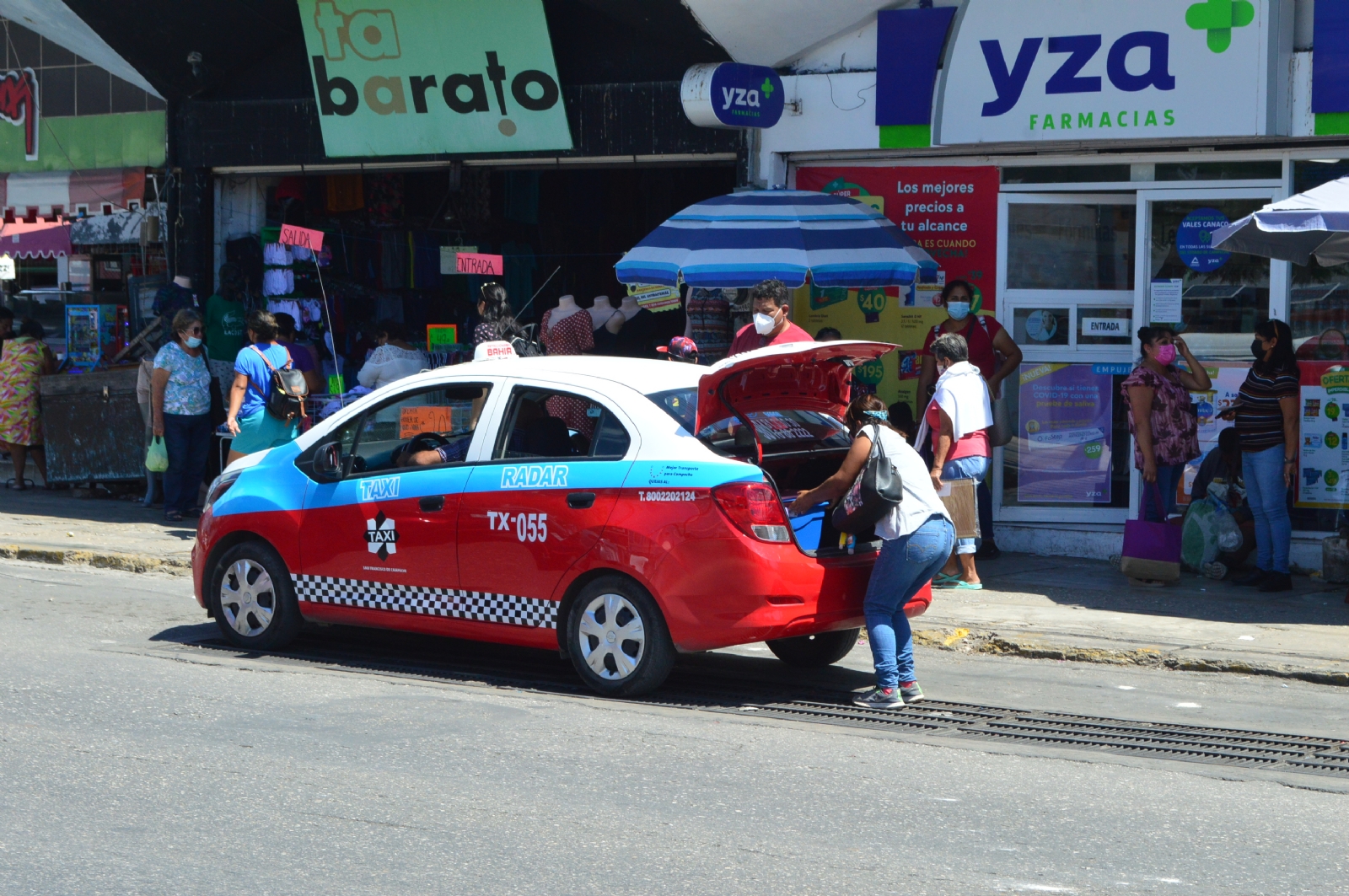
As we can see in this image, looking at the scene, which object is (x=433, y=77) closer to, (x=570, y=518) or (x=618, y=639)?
(x=570, y=518)

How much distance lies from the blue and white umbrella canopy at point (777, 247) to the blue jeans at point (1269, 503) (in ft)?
9.22

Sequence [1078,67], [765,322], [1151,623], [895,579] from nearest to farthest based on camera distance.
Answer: [895,579]
[1151,623]
[765,322]
[1078,67]

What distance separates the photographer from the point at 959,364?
10.6 metres

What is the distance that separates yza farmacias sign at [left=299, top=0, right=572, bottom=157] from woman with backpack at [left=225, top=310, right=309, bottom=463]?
2994 mm

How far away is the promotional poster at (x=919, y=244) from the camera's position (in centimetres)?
1271

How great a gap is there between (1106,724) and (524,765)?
3.02 meters

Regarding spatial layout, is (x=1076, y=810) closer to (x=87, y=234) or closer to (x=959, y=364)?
(x=959, y=364)

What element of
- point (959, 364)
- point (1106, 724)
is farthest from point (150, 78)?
point (1106, 724)

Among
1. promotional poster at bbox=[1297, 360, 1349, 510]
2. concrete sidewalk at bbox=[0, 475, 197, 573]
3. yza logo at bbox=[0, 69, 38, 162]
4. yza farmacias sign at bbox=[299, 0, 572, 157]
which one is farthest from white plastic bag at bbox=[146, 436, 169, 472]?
promotional poster at bbox=[1297, 360, 1349, 510]

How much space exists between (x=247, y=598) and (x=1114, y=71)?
24.5 ft

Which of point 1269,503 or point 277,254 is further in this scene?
point 277,254

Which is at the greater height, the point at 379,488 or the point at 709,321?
the point at 709,321

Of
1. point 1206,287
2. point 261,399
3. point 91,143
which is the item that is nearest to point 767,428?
point 1206,287

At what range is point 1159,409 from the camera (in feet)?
36.7
